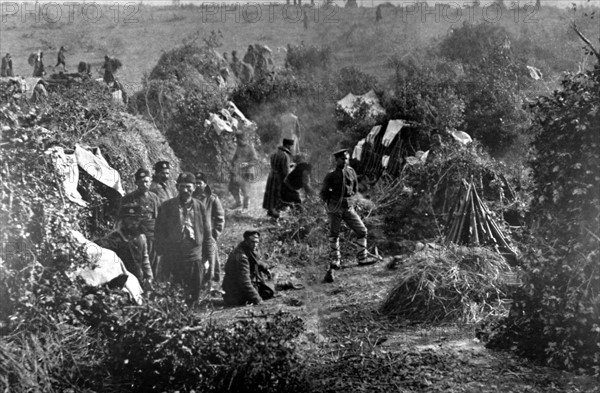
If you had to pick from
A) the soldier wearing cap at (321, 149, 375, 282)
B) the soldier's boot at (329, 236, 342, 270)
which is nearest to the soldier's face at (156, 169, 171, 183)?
the soldier wearing cap at (321, 149, 375, 282)

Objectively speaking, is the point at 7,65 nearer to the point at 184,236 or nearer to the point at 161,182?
the point at 161,182

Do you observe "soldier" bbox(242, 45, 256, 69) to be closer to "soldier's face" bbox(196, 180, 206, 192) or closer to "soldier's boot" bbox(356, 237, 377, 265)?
"soldier's boot" bbox(356, 237, 377, 265)

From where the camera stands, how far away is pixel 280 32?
38.2m

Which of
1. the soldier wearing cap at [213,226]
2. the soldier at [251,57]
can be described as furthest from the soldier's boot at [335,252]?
the soldier at [251,57]

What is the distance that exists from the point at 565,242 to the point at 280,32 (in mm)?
33862

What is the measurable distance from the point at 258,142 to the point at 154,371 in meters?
11.7

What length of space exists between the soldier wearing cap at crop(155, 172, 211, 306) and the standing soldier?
14.0ft

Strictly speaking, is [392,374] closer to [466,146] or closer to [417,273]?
[417,273]

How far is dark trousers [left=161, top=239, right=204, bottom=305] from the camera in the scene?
7543 millimetres

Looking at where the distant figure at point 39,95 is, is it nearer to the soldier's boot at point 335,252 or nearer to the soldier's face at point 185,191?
the soldier's face at point 185,191

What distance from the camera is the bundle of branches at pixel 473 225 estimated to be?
884 cm

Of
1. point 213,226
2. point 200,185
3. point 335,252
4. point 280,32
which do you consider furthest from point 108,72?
point 280,32

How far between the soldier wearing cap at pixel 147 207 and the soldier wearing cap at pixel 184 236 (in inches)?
5.3

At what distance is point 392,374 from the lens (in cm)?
593
